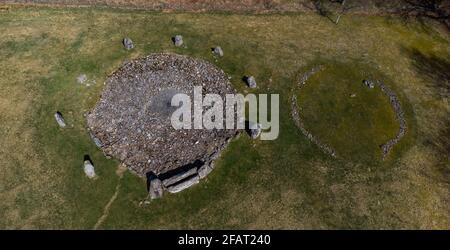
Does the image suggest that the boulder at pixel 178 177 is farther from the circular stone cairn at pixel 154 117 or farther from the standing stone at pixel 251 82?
the standing stone at pixel 251 82

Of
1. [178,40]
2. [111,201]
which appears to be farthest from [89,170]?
[178,40]

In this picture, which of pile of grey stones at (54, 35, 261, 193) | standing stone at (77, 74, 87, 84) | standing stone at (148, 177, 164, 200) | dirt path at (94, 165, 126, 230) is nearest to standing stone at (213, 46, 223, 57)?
pile of grey stones at (54, 35, 261, 193)

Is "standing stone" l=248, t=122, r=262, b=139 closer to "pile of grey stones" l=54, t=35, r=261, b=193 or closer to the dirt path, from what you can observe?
"pile of grey stones" l=54, t=35, r=261, b=193

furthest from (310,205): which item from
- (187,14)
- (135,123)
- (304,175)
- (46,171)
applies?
(187,14)

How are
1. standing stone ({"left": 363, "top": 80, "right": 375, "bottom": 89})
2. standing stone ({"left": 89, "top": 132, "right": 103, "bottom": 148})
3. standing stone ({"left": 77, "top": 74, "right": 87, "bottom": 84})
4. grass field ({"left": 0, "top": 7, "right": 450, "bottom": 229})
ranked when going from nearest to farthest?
grass field ({"left": 0, "top": 7, "right": 450, "bottom": 229}) → standing stone ({"left": 89, "top": 132, "right": 103, "bottom": 148}) → standing stone ({"left": 77, "top": 74, "right": 87, "bottom": 84}) → standing stone ({"left": 363, "top": 80, "right": 375, "bottom": 89})

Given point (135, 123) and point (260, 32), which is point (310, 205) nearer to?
point (135, 123)
